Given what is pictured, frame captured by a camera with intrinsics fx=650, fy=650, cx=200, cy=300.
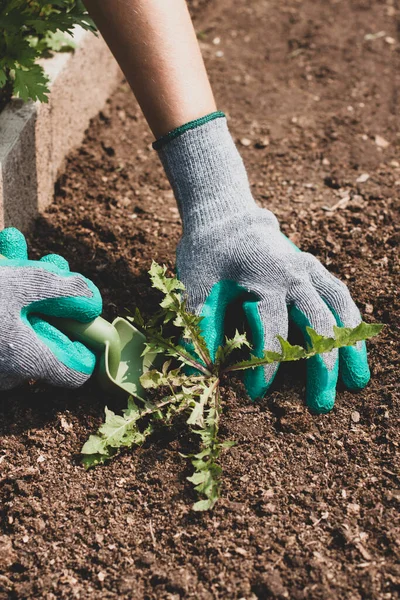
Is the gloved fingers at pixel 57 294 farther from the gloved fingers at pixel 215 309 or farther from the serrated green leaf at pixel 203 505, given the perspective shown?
the serrated green leaf at pixel 203 505

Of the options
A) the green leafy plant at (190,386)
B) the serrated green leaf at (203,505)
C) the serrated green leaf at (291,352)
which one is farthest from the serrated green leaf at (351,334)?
the serrated green leaf at (203,505)

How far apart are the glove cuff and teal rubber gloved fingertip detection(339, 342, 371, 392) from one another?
24.9 inches

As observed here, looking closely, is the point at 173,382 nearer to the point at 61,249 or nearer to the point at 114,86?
the point at 61,249

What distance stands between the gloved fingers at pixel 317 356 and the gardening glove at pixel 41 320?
2.21 feet

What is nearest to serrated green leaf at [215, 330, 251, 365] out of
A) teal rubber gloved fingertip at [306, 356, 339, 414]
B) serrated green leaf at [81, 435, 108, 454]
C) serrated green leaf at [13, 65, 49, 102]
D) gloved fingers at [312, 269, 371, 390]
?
teal rubber gloved fingertip at [306, 356, 339, 414]

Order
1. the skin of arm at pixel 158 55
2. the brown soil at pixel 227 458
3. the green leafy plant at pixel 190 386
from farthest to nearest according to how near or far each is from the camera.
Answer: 1. the skin of arm at pixel 158 55
2. the green leafy plant at pixel 190 386
3. the brown soil at pixel 227 458

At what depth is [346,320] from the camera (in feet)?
7.22

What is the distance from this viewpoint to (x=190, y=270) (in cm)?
228

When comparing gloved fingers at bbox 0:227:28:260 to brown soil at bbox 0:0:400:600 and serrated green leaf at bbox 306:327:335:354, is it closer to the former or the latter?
brown soil at bbox 0:0:400:600

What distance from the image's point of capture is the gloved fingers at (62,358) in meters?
2.00

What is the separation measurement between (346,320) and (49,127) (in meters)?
1.54

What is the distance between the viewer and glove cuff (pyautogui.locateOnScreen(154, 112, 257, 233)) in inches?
91.2

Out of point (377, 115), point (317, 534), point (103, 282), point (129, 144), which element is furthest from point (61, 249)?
point (377, 115)

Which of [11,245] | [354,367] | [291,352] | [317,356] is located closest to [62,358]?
[11,245]
